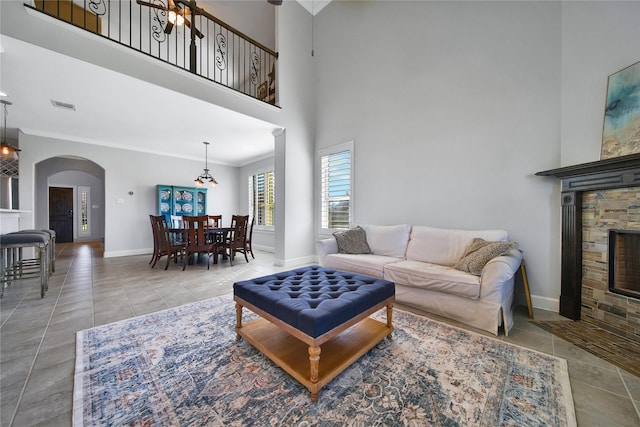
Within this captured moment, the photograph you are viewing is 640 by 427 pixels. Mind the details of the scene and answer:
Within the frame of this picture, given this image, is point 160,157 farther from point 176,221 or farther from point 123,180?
point 176,221

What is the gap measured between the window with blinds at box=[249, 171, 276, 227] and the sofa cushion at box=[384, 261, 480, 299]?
4.48 m

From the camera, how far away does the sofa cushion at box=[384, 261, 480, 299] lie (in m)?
2.10

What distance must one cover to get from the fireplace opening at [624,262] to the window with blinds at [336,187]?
3.09m

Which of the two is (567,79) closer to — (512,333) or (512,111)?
(512,111)

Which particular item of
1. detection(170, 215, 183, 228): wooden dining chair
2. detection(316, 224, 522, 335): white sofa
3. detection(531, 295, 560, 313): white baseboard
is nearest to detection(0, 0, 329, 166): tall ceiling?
detection(170, 215, 183, 228): wooden dining chair

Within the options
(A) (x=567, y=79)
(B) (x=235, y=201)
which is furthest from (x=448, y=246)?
(B) (x=235, y=201)

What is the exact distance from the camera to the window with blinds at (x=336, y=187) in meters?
4.41

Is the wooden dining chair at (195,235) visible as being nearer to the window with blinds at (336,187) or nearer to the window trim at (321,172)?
the window trim at (321,172)

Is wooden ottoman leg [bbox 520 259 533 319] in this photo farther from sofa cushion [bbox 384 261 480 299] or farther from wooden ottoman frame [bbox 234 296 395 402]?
wooden ottoman frame [bbox 234 296 395 402]

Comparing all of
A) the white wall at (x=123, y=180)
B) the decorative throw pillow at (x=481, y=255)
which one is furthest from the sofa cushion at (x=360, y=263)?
the white wall at (x=123, y=180)

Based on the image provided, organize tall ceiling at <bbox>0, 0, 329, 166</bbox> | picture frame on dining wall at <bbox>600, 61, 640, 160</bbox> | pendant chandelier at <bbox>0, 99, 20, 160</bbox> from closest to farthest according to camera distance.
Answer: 1. picture frame on dining wall at <bbox>600, 61, 640, 160</bbox>
2. tall ceiling at <bbox>0, 0, 329, 166</bbox>
3. pendant chandelier at <bbox>0, 99, 20, 160</bbox>

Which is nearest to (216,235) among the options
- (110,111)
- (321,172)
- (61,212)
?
(321,172)

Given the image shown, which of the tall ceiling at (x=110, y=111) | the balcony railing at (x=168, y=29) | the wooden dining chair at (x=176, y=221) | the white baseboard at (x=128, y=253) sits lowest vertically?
the white baseboard at (x=128, y=253)

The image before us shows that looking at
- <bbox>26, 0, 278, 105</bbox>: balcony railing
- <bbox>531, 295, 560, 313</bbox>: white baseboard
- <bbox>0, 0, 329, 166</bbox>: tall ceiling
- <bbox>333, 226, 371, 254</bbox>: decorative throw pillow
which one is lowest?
<bbox>531, 295, 560, 313</bbox>: white baseboard
